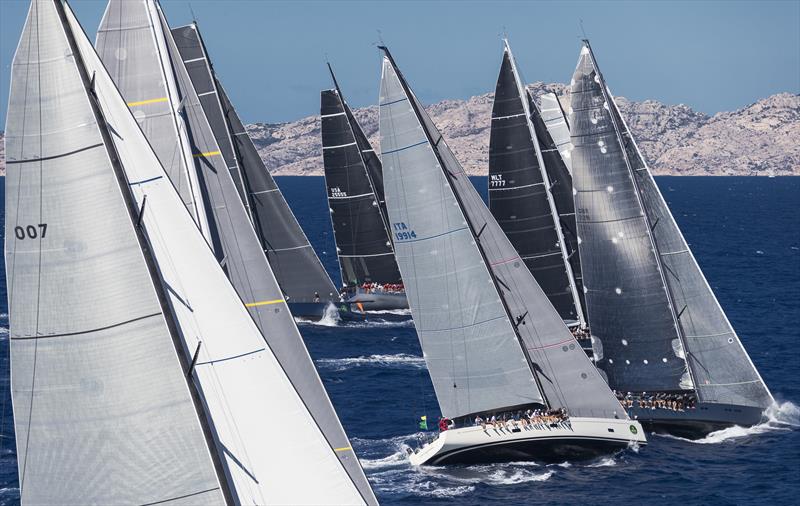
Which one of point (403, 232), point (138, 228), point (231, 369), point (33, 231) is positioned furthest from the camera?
point (403, 232)

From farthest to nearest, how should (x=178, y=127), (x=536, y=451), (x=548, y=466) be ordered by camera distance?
(x=548, y=466), (x=536, y=451), (x=178, y=127)

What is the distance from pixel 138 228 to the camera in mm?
14875

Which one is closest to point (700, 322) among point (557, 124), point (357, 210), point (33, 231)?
point (557, 124)

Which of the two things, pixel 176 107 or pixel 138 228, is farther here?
pixel 176 107

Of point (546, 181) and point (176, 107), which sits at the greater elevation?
point (176, 107)

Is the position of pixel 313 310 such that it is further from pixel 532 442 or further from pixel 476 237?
pixel 532 442

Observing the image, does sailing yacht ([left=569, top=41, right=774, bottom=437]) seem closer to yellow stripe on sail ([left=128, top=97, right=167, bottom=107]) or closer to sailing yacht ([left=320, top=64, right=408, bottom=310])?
yellow stripe on sail ([left=128, top=97, right=167, bottom=107])

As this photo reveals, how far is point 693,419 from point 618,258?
5758mm

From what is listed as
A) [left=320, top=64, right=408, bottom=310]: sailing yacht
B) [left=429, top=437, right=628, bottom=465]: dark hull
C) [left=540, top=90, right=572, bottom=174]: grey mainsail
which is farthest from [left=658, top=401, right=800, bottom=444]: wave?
[left=320, top=64, right=408, bottom=310]: sailing yacht

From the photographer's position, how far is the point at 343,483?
54.7ft

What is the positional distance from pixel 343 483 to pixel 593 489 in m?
16.7

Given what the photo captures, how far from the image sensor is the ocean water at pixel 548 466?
31.6 metres

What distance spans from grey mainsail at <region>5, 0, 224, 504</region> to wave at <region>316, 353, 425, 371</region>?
34926 millimetres

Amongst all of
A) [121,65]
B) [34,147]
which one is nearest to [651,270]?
[121,65]
